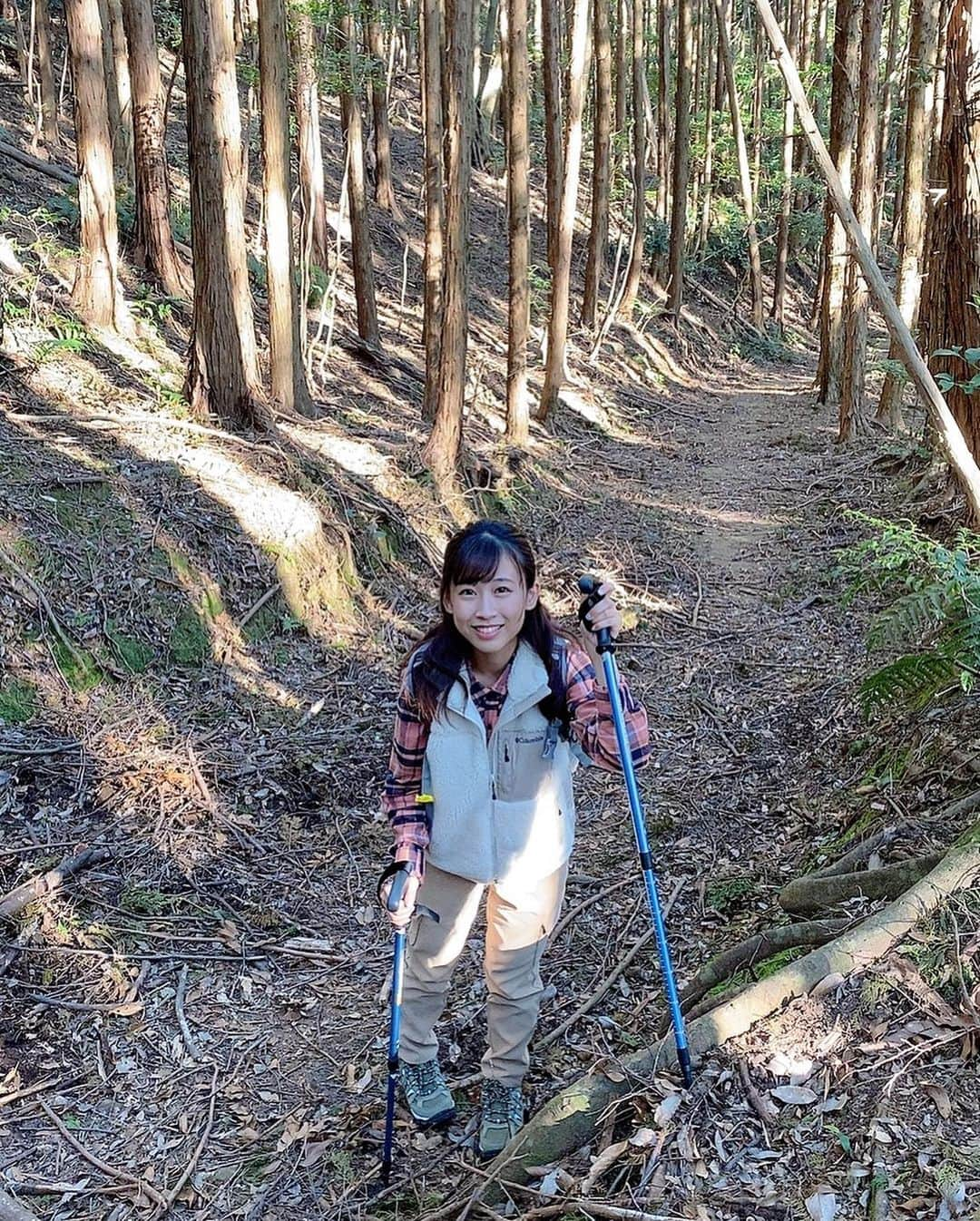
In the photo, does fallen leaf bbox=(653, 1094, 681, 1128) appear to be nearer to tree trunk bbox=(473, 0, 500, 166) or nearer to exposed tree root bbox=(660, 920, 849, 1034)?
exposed tree root bbox=(660, 920, 849, 1034)

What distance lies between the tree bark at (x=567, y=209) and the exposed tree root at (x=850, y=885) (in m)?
10.9

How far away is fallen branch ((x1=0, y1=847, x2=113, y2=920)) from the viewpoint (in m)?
4.15

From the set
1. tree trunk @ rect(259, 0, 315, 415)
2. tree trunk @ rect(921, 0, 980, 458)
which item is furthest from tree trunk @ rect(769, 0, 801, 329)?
tree trunk @ rect(921, 0, 980, 458)

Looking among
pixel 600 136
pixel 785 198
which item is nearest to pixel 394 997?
pixel 600 136

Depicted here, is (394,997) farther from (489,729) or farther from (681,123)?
(681,123)

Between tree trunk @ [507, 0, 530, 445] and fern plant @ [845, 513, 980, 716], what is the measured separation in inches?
321

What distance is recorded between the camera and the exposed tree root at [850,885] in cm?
332

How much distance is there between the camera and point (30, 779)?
16.1ft

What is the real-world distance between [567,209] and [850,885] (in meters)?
12.0

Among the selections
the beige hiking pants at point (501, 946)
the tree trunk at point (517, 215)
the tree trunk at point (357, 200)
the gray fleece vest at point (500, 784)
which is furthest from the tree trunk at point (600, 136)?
the beige hiking pants at point (501, 946)

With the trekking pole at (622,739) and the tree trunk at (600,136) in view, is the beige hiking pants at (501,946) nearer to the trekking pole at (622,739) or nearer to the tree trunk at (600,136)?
the trekking pole at (622,739)

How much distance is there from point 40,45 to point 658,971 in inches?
751

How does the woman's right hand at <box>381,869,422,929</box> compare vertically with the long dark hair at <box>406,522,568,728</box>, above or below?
below

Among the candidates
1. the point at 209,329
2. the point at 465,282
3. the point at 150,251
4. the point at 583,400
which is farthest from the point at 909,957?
the point at 583,400
